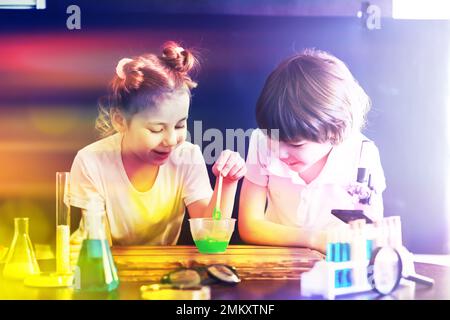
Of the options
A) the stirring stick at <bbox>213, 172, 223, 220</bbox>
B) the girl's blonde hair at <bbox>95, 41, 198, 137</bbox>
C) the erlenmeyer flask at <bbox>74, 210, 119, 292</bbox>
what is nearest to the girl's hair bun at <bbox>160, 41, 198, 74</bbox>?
the girl's blonde hair at <bbox>95, 41, 198, 137</bbox>

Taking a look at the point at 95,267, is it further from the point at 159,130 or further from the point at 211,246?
the point at 159,130

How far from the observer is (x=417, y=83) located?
217cm

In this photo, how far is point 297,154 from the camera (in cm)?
215

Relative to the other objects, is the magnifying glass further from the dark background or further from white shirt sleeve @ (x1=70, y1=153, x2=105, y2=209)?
white shirt sleeve @ (x1=70, y1=153, x2=105, y2=209)

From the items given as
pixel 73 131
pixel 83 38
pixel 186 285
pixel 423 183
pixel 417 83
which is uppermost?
pixel 83 38

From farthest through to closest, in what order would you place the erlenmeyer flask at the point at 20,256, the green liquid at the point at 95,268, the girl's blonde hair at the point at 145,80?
the girl's blonde hair at the point at 145,80
the erlenmeyer flask at the point at 20,256
the green liquid at the point at 95,268

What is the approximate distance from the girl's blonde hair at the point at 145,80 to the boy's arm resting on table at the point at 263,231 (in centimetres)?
40

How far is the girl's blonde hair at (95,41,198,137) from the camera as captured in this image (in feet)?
6.98

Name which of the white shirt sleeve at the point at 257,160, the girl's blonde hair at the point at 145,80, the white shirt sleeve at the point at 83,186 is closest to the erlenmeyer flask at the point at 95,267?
the white shirt sleeve at the point at 83,186

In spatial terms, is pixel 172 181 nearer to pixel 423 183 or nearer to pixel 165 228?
pixel 165 228

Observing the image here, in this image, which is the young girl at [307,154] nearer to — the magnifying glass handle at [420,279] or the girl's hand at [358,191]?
the girl's hand at [358,191]

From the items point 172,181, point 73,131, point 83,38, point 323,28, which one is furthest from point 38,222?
point 323,28

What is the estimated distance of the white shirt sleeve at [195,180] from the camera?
214cm

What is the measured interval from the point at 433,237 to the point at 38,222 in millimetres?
1232
